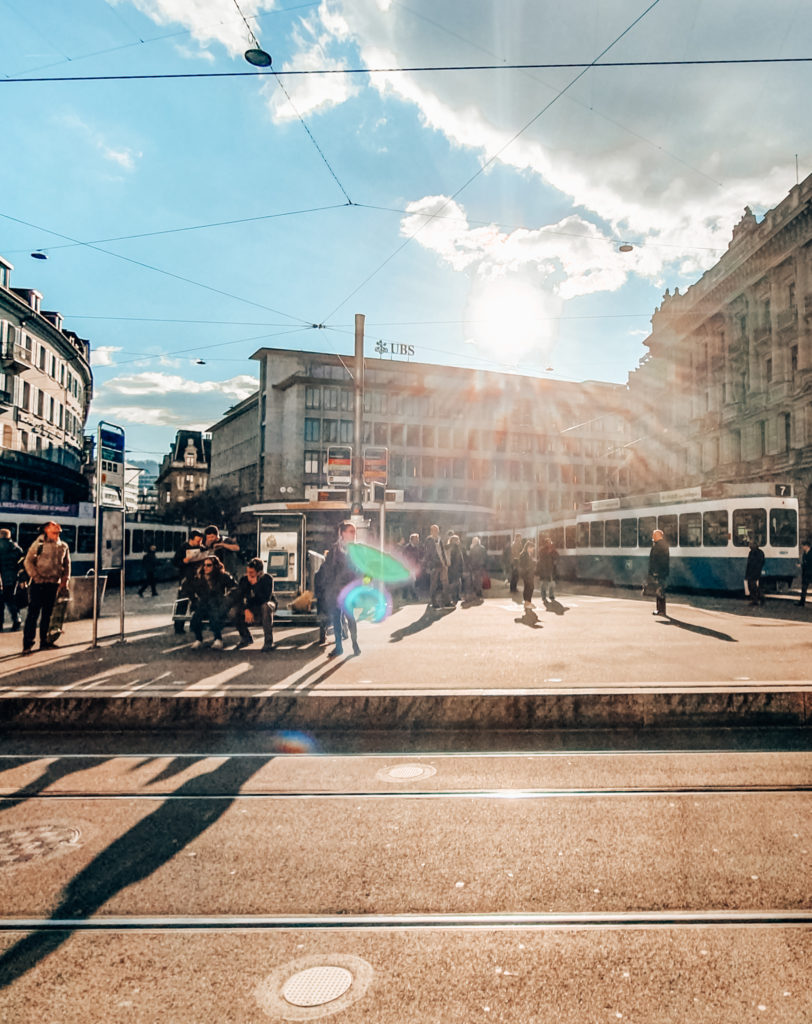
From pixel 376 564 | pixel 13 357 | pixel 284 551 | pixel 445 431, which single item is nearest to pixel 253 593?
pixel 376 564

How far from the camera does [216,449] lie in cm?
9856

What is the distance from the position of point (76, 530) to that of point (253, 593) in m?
17.4

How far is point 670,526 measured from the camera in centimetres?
2292

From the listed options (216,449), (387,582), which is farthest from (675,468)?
(216,449)

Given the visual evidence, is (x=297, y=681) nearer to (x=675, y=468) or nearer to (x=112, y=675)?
(x=112, y=675)

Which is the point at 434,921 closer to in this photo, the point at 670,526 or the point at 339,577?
the point at 339,577

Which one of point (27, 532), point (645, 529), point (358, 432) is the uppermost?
point (358, 432)

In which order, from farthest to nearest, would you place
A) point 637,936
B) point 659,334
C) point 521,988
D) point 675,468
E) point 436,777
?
point 659,334
point 675,468
point 436,777
point 637,936
point 521,988

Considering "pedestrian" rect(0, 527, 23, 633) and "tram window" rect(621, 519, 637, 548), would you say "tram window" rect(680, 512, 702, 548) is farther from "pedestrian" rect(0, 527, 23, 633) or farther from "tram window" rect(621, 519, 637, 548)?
"pedestrian" rect(0, 527, 23, 633)

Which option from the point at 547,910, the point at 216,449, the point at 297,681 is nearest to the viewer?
the point at 547,910

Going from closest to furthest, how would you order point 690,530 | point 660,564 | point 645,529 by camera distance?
point 660,564
point 690,530
point 645,529

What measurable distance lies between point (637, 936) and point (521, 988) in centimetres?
66

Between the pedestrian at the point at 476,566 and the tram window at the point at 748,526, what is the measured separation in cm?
712

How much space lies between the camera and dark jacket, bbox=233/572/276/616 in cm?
1102
